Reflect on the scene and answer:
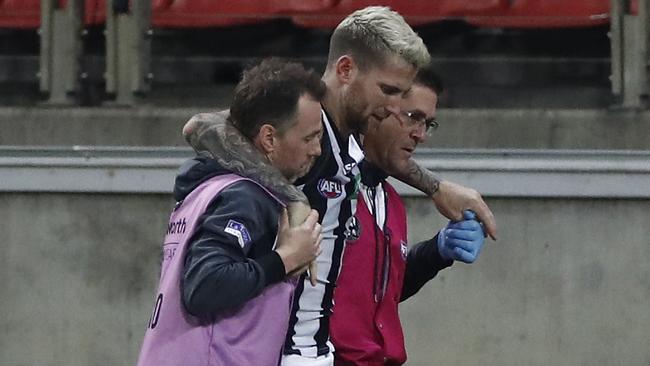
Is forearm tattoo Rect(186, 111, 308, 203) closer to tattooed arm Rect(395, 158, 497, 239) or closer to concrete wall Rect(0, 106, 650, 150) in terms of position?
tattooed arm Rect(395, 158, 497, 239)

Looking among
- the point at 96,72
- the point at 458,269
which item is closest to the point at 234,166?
the point at 458,269

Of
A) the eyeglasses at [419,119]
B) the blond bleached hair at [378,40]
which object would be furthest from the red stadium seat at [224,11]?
the blond bleached hair at [378,40]

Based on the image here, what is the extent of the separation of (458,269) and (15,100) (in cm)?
289

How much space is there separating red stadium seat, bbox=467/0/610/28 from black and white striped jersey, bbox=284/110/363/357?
4.40 m

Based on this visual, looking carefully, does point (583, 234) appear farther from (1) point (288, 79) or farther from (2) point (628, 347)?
Result: (1) point (288, 79)

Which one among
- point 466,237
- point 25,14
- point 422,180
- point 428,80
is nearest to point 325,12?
point 25,14

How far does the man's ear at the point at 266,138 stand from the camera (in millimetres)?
3727

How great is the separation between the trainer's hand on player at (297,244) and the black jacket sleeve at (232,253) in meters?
0.02

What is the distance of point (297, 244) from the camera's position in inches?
145

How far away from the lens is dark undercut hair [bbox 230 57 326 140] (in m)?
3.71

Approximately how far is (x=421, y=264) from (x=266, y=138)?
43.5 inches

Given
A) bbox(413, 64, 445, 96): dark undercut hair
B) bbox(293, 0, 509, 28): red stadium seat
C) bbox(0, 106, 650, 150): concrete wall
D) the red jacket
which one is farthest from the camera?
bbox(293, 0, 509, 28): red stadium seat

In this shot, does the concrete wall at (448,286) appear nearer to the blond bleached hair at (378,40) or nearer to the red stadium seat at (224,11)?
the red stadium seat at (224,11)

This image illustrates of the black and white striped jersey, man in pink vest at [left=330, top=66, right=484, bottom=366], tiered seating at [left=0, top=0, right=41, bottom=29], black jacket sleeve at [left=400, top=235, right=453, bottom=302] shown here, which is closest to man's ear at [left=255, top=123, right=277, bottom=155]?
the black and white striped jersey
